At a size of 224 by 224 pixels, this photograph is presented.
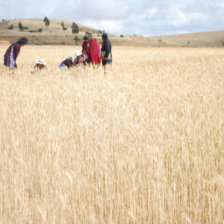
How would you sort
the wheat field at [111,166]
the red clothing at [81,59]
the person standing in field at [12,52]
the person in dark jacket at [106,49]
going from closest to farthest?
1. the wheat field at [111,166]
2. the person standing in field at [12,52]
3. the person in dark jacket at [106,49]
4. the red clothing at [81,59]

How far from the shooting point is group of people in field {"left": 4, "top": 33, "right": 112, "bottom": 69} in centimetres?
851

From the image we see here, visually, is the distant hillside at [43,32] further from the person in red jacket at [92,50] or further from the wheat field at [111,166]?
the wheat field at [111,166]

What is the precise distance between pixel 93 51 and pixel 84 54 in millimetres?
302

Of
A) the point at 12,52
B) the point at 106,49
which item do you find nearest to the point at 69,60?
the point at 106,49

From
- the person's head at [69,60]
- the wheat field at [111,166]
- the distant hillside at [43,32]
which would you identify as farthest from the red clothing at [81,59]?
the distant hillside at [43,32]

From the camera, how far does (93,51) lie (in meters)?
8.95

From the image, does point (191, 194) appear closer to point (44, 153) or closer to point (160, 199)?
point (160, 199)

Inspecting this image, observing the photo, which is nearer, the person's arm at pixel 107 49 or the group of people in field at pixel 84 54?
the group of people in field at pixel 84 54

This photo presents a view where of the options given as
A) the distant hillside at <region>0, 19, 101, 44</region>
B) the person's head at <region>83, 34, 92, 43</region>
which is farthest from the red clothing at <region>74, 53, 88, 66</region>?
the distant hillside at <region>0, 19, 101, 44</region>

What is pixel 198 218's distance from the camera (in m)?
1.63

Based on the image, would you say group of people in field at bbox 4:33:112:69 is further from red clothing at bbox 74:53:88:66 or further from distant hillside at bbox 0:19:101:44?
distant hillside at bbox 0:19:101:44

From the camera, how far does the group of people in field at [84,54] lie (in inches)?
335

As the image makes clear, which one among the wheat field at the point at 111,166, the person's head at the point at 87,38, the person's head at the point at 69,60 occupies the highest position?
the person's head at the point at 87,38

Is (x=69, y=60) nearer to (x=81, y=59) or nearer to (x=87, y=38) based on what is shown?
(x=81, y=59)
